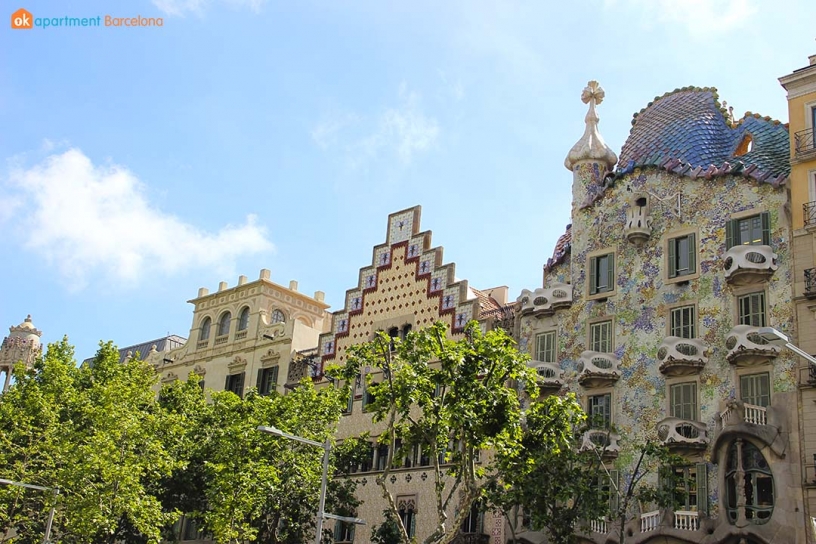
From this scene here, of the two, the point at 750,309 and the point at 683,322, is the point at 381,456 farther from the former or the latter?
the point at 750,309

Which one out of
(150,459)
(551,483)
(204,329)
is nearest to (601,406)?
(551,483)

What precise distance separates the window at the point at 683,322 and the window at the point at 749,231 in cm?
244

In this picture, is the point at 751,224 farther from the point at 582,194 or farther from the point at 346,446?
the point at 346,446

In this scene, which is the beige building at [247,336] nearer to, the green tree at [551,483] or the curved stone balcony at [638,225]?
the curved stone balcony at [638,225]

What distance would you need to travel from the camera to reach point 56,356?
4081 centimetres

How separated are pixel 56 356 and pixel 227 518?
12.4 meters

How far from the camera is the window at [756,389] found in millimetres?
30625

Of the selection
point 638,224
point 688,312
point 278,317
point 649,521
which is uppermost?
point 638,224

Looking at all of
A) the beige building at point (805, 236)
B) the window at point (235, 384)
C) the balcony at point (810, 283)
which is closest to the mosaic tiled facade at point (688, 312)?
the beige building at point (805, 236)

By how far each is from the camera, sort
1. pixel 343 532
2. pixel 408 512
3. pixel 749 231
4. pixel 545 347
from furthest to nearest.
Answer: pixel 343 532 < pixel 408 512 < pixel 545 347 < pixel 749 231

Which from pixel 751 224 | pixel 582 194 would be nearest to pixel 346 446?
pixel 582 194

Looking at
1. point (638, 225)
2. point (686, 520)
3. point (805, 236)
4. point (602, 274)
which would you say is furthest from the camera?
point (602, 274)

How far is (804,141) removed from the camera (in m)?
32.7

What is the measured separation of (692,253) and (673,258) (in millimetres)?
709
